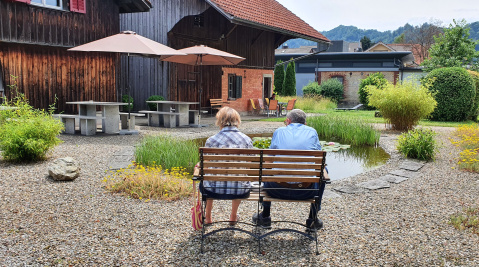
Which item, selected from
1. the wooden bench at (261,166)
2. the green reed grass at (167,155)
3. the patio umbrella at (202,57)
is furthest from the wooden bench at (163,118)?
the wooden bench at (261,166)

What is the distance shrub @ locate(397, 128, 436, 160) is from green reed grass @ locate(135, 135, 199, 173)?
4217 millimetres

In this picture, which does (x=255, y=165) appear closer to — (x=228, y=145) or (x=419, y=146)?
(x=228, y=145)

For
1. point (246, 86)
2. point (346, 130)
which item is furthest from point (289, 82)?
point (346, 130)

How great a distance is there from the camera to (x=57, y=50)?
12.9 m

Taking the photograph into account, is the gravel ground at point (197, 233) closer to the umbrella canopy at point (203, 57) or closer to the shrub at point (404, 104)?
the shrub at point (404, 104)

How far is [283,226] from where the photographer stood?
15.2ft

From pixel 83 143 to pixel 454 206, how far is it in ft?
24.1

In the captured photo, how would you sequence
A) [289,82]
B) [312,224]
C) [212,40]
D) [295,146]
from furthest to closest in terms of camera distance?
[289,82] → [212,40] → [312,224] → [295,146]

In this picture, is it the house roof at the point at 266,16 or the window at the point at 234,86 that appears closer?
the house roof at the point at 266,16

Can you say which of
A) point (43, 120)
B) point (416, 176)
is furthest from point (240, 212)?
point (43, 120)

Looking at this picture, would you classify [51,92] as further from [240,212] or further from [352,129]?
[240,212]

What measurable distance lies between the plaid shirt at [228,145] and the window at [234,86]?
622 inches

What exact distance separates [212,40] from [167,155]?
11777 mm

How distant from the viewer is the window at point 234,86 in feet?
65.8
